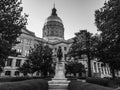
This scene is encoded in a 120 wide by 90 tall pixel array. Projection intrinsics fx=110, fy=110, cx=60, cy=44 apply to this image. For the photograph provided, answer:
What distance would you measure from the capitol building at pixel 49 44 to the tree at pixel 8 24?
726cm

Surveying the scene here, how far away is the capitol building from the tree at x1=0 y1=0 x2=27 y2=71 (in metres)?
7.26

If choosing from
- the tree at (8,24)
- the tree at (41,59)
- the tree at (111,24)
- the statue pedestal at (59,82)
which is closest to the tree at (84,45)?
the tree at (41,59)

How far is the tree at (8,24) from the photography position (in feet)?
37.0

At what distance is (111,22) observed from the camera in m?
14.6

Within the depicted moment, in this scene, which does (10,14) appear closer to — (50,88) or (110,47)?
(50,88)

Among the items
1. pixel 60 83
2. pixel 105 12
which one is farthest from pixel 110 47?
pixel 60 83

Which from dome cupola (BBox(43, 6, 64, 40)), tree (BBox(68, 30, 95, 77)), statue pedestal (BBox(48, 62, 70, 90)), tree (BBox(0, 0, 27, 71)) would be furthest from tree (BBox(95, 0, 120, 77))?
dome cupola (BBox(43, 6, 64, 40))

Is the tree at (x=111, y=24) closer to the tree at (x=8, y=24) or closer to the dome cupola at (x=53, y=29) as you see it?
the tree at (x=8, y=24)

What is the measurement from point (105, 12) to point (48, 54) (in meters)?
16.5

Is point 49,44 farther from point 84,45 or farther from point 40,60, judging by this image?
point 40,60

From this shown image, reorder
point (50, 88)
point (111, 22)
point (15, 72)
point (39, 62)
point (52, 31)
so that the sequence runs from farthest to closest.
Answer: point (52, 31)
point (15, 72)
point (39, 62)
point (50, 88)
point (111, 22)

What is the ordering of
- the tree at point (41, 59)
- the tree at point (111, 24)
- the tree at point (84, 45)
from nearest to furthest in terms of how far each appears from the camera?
1. the tree at point (111, 24)
2. the tree at point (41, 59)
3. the tree at point (84, 45)

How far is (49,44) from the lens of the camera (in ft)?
199

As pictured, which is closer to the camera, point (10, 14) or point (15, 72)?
point (10, 14)
